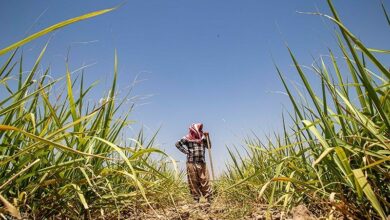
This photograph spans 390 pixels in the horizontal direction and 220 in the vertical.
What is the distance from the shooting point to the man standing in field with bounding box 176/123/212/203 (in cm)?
649

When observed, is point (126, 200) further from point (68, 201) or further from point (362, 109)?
point (362, 109)

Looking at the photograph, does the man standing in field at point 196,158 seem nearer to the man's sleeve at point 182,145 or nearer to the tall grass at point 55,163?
the man's sleeve at point 182,145

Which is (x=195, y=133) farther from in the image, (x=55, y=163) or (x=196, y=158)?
(x=55, y=163)

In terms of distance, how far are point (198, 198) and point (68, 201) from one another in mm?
4519

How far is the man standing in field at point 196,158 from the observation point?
6488mm

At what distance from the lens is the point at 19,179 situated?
4.85 ft

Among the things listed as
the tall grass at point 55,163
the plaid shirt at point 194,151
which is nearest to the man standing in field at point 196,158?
the plaid shirt at point 194,151

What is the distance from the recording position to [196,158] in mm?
6582

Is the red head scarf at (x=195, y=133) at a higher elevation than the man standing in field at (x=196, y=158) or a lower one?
higher

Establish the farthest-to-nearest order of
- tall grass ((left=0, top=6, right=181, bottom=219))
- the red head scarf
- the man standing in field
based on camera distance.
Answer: the red head scarf → the man standing in field → tall grass ((left=0, top=6, right=181, bottom=219))

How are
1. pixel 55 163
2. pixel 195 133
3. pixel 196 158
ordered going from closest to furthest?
pixel 55 163, pixel 196 158, pixel 195 133

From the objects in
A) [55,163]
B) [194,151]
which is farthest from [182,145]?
[55,163]

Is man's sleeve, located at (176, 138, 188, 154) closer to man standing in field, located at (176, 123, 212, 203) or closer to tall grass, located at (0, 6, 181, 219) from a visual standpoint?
man standing in field, located at (176, 123, 212, 203)

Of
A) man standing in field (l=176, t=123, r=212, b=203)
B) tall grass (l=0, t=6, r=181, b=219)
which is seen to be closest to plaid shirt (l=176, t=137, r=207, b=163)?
man standing in field (l=176, t=123, r=212, b=203)
